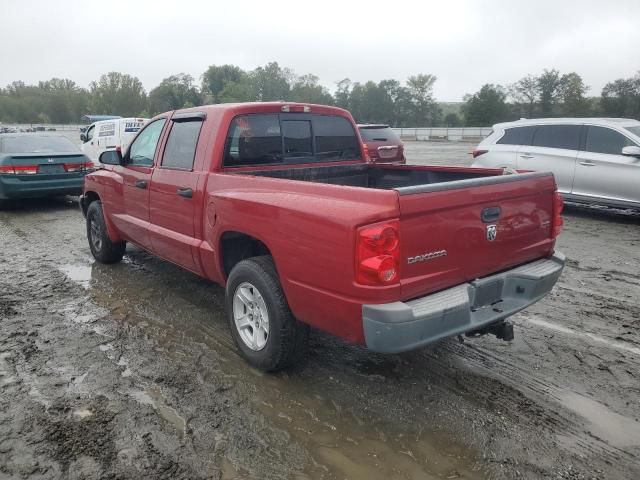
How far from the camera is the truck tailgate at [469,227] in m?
2.76

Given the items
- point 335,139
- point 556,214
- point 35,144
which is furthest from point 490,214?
point 35,144

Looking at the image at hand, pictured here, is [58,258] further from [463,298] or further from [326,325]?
[463,298]

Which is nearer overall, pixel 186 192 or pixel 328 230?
pixel 328 230

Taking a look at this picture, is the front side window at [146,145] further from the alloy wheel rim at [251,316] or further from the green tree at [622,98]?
the green tree at [622,98]

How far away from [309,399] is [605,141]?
753 cm

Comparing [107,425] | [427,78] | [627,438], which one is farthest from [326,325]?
[427,78]

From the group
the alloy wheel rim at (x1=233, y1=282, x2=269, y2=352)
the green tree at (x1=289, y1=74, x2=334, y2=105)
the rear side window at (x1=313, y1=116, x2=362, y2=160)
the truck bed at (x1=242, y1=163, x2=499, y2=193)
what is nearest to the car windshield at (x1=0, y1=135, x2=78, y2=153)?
the rear side window at (x1=313, y1=116, x2=362, y2=160)

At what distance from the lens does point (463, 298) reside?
2.93 metres

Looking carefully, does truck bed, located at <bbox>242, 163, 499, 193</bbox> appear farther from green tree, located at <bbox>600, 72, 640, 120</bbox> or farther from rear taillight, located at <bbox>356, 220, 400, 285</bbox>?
green tree, located at <bbox>600, 72, 640, 120</bbox>

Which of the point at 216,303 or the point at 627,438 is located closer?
the point at 627,438

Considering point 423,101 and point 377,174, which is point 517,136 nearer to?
point 377,174

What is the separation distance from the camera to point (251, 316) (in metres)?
3.71

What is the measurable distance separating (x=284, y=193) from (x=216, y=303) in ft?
7.10

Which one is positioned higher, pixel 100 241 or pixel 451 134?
pixel 100 241
